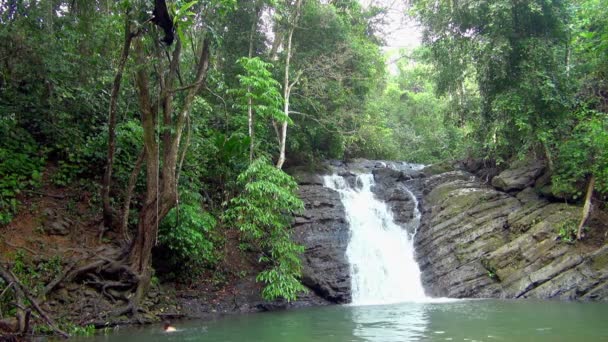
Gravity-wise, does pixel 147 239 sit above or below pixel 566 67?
below

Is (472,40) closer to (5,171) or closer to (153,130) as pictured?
(153,130)

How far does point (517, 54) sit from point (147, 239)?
13626 mm

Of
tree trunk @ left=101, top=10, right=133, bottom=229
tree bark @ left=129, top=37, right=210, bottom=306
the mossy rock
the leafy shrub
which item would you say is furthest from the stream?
the mossy rock

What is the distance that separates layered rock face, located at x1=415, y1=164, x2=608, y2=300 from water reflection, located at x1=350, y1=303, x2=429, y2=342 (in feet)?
9.49

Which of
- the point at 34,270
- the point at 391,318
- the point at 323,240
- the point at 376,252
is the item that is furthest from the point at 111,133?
the point at 376,252

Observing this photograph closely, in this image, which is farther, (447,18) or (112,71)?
(447,18)

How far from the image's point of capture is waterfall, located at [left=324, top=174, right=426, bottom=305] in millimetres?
14609

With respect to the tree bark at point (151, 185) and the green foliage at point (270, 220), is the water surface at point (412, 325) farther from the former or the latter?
the tree bark at point (151, 185)

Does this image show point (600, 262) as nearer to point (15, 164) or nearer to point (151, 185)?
point (151, 185)

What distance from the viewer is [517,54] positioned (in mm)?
15773

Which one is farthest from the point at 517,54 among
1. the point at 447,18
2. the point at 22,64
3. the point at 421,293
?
the point at 22,64

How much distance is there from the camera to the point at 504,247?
14.4 meters

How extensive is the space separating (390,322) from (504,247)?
23.0ft

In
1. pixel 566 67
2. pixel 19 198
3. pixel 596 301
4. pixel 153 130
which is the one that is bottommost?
pixel 596 301
